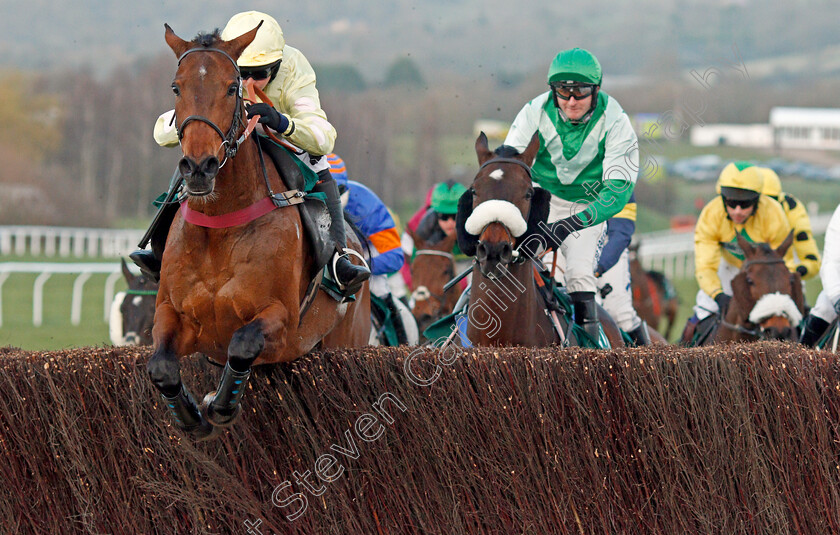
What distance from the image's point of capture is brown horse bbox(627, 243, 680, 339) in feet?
36.5

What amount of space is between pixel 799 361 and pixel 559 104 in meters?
2.13

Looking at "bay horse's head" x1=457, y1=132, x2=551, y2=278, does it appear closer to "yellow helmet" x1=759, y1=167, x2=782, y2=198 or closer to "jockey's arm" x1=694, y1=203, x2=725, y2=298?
"jockey's arm" x1=694, y1=203, x2=725, y2=298

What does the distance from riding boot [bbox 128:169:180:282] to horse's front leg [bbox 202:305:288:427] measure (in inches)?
27.2

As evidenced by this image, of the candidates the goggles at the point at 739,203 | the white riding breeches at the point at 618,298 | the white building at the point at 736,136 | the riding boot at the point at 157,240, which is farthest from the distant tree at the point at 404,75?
the riding boot at the point at 157,240

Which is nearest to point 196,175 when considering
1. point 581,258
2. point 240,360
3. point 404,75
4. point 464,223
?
point 240,360

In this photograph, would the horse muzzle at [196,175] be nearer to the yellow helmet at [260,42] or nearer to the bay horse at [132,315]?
the yellow helmet at [260,42]

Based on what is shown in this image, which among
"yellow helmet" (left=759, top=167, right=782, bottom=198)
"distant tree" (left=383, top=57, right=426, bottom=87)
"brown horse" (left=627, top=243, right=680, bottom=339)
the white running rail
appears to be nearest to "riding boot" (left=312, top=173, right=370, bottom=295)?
"yellow helmet" (left=759, top=167, right=782, bottom=198)

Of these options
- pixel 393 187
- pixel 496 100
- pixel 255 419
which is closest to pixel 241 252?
pixel 255 419

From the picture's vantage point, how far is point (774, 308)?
277 inches

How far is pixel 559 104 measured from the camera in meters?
5.55

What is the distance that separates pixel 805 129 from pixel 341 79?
879 inches

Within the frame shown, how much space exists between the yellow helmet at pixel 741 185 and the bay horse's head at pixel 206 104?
4.88 m

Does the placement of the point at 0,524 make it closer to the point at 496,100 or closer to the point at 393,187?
the point at 496,100

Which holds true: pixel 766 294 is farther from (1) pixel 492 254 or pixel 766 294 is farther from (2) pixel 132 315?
(2) pixel 132 315
